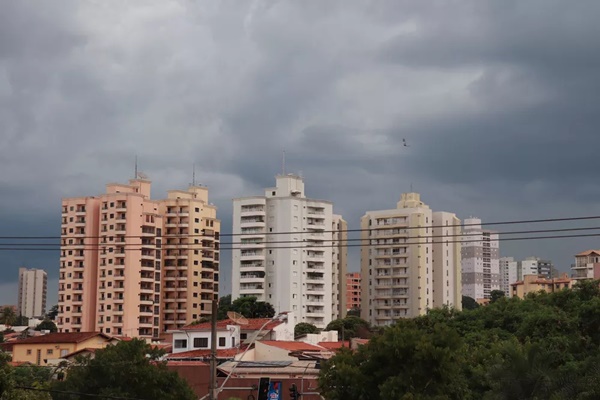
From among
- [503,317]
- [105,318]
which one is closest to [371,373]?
[503,317]

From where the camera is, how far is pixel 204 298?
491ft

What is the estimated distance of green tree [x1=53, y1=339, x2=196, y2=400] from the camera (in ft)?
152

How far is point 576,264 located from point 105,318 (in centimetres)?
9261

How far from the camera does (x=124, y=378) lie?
153 feet

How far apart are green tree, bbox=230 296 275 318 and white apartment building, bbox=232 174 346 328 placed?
9.70 m

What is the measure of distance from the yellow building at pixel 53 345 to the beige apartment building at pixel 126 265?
40558mm

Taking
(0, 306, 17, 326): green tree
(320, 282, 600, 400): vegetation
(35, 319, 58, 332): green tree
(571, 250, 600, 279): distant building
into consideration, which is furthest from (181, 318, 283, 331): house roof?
(571, 250, 600, 279): distant building

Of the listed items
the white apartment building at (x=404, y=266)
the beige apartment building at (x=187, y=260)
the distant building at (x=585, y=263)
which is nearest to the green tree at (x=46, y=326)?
the beige apartment building at (x=187, y=260)

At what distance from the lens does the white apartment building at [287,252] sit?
14375cm

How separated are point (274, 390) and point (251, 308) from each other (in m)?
74.6

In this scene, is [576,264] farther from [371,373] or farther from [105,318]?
[371,373]

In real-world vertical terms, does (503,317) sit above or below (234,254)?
below

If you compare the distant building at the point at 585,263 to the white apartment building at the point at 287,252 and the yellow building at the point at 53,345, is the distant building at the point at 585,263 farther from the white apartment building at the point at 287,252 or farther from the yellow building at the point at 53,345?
the yellow building at the point at 53,345

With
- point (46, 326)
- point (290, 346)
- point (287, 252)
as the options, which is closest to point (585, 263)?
point (287, 252)
